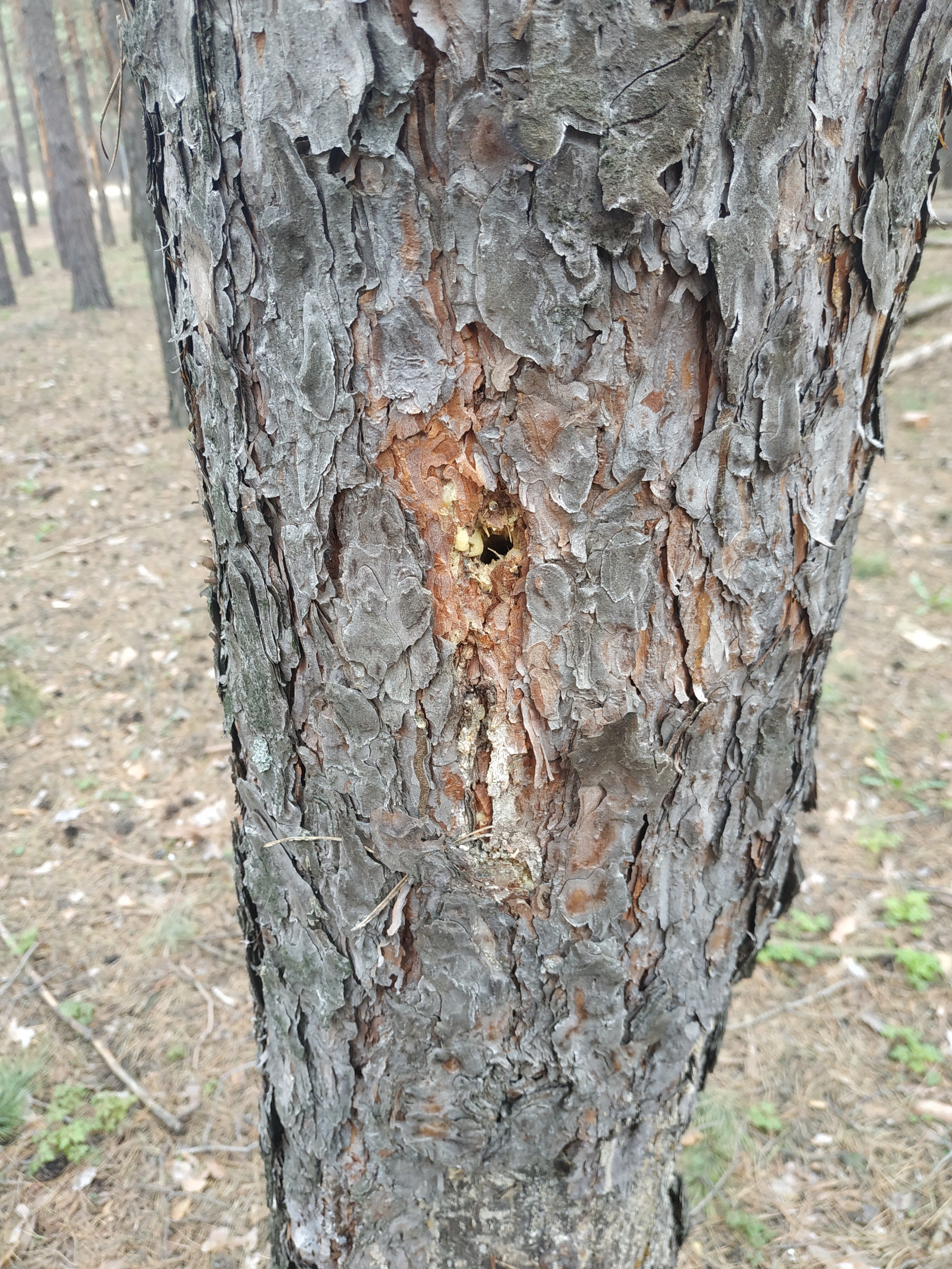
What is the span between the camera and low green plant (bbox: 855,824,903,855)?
348cm

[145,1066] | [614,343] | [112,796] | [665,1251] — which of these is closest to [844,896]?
[665,1251]

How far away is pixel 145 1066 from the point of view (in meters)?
2.78

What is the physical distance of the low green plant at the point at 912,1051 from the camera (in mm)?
2719

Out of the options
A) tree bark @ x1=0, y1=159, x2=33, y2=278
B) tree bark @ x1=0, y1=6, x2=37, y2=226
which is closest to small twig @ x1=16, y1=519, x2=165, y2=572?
tree bark @ x1=0, y1=159, x2=33, y2=278

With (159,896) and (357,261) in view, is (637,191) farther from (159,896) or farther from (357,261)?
(159,896)

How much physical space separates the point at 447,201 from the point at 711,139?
11.5 inches

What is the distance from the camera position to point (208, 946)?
3180 mm

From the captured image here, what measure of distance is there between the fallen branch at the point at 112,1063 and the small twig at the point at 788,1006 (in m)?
1.97

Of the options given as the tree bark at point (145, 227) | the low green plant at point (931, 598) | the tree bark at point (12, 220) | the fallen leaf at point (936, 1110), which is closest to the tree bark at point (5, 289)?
the tree bark at point (12, 220)

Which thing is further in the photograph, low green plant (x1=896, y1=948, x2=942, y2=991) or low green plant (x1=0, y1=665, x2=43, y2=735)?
low green plant (x1=0, y1=665, x2=43, y2=735)

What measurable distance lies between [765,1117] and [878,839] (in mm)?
1400

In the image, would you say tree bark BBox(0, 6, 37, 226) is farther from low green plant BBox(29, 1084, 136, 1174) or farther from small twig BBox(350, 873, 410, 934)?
small twig BBox(350, 873, 410, 934)

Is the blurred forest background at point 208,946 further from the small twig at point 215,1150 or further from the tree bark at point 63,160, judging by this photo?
the tree bark at point 63,160

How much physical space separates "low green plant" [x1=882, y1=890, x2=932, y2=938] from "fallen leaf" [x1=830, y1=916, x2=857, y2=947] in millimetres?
134
